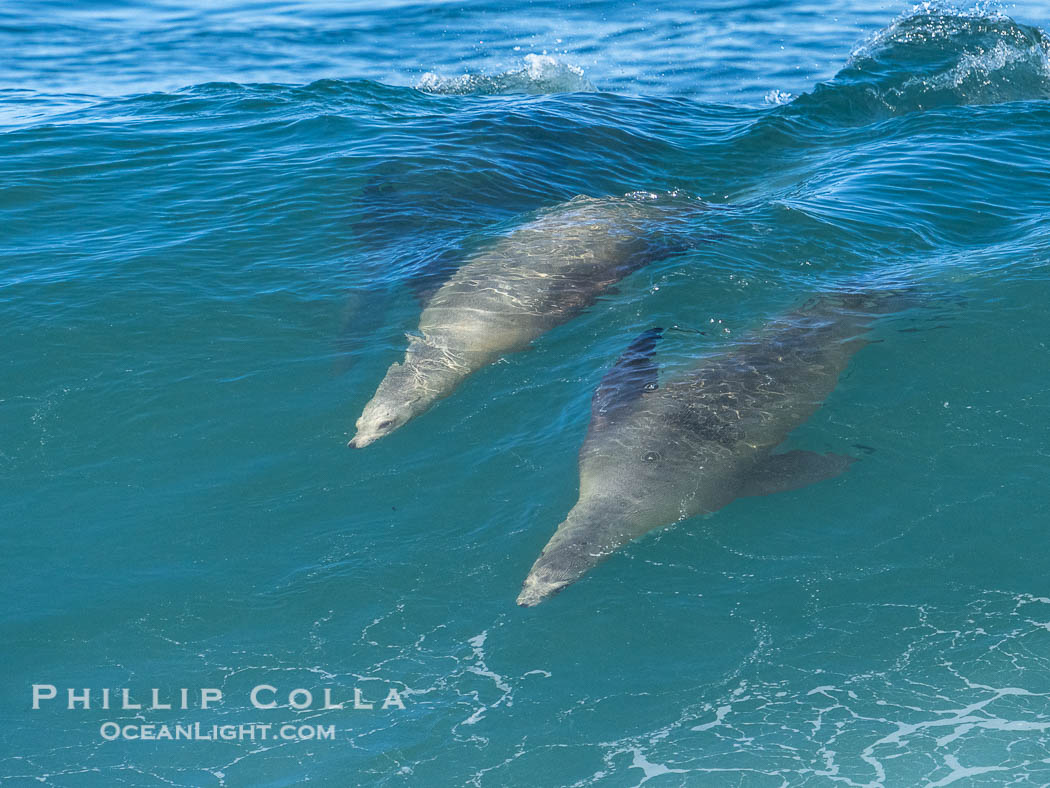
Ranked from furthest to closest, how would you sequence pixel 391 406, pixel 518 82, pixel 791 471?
pixel 518 82
pixel 391 406
pixel 791 471

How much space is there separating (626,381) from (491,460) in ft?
6.76

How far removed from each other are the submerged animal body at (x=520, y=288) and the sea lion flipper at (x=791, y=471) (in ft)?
13.9

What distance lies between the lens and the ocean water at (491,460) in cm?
906

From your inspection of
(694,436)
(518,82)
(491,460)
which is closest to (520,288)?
(491,460)

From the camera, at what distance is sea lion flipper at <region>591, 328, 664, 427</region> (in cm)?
1262

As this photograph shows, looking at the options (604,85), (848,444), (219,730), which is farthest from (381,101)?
(219,730)

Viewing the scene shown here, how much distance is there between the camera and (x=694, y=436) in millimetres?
11961

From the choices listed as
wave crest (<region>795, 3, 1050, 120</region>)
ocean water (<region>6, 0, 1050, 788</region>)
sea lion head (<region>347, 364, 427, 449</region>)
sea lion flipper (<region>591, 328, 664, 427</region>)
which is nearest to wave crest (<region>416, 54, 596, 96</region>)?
ocean water (<region>6, 0, 1050, 788</region>)

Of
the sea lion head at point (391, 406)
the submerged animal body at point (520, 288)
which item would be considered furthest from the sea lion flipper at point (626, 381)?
the sea lion head at point (391, 406)

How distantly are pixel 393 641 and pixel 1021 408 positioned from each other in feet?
25.3

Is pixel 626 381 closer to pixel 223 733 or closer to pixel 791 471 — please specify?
pixel 791 471

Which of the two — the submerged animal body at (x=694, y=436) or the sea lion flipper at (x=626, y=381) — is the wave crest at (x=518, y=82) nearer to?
the sea lion flipper at (x=626, y=381)

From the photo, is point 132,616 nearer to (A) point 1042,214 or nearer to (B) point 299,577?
(B) point 299,577

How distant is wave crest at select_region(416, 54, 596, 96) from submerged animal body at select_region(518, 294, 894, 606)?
42.6 ft
